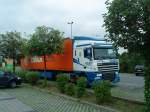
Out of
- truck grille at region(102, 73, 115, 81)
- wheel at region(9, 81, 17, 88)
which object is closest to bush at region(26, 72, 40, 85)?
wheel at region(9, 81, 17, 88)

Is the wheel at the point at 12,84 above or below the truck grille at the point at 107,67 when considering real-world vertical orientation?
below

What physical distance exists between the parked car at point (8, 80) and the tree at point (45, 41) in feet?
9.42

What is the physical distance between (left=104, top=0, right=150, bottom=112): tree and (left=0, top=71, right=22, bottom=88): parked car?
15.7m

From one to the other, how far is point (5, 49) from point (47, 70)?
759 cm

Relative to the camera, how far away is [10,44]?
1409 inches

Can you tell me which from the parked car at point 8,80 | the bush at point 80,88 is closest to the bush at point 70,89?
the bush at point 80,88

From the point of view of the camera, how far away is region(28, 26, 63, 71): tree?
2425cm

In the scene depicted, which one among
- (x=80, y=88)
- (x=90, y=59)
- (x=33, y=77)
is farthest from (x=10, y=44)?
(x=80, y=88)

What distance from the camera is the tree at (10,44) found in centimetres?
Answer: 3577

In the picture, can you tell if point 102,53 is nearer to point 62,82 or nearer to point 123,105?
point 62,82

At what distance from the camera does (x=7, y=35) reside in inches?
1419

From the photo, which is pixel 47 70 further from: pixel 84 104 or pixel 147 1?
pixel 147 1

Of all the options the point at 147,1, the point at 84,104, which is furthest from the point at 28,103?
the point at 147,1

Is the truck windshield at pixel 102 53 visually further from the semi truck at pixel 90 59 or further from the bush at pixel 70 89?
the bush at pixel 70 89
